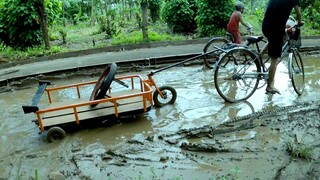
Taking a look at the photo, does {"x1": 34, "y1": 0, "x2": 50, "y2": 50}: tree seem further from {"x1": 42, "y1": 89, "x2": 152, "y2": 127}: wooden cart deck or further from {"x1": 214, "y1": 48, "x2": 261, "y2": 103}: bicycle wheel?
{"x1": 214, "y1": 48, "x2": 261, "y2": 103}: bicycle wheel

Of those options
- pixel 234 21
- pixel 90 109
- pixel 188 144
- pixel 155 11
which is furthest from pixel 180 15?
pixel 188 144

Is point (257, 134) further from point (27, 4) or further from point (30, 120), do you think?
point (27, 4)

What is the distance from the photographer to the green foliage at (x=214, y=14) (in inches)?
489

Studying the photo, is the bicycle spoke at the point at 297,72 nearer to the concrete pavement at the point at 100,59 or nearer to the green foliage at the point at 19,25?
the concrete pavement at the point at 100,59

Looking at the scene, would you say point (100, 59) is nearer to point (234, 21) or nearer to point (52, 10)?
point (52, 10)

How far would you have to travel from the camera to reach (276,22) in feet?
18.6

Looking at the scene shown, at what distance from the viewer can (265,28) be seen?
582cm

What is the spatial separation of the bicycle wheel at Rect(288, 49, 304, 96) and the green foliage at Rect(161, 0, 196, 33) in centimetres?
807

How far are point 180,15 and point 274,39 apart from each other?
8.53 meters

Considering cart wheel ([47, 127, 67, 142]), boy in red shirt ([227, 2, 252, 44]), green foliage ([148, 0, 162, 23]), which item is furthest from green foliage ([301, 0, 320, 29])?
green foliage ([148, 0, 162, 23])

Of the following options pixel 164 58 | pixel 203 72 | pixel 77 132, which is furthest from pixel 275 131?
pixel 164 58

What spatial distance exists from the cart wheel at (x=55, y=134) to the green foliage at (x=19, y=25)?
24.8 feet

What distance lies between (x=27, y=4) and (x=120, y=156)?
29.6ft

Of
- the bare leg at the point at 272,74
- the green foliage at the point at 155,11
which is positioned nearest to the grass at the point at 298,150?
the bare leg at the point at 272,74
